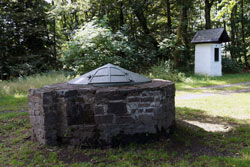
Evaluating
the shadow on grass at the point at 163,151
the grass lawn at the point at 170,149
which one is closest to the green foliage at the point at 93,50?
the grass lawn at the point at 170,149

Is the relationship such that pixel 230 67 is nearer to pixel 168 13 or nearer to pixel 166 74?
pixel 168 13

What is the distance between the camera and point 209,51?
16.1 meters

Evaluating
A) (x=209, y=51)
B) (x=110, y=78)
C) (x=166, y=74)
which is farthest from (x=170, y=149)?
(x=209, y=51)

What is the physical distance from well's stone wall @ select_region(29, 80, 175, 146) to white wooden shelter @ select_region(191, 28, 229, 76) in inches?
515

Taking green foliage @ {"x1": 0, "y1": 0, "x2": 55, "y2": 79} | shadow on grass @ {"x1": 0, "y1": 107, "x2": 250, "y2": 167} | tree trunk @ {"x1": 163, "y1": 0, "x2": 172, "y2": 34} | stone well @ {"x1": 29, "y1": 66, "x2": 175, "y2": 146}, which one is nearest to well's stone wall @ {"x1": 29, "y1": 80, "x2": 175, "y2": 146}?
stone well @ {"x1": 29, "y1": 66, "x2": 175, "y2": 146}

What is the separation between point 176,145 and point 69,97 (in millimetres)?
2179

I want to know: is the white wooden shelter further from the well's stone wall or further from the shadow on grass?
the well's stone wall

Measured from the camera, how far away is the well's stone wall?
4016 mm

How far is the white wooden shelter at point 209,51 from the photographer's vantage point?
16.0 metres

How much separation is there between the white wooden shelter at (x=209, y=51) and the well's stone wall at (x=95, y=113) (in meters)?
13.1

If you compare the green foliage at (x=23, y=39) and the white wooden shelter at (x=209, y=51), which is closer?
the green foliage at (x=23, y=39)

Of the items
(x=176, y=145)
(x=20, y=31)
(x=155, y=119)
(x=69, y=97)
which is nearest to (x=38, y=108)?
(x=69, y=97)

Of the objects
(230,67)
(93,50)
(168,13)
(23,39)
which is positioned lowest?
(230,67)

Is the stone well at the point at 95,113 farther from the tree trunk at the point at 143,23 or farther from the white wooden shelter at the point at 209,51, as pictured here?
the tree trunk at the point at 143,23
